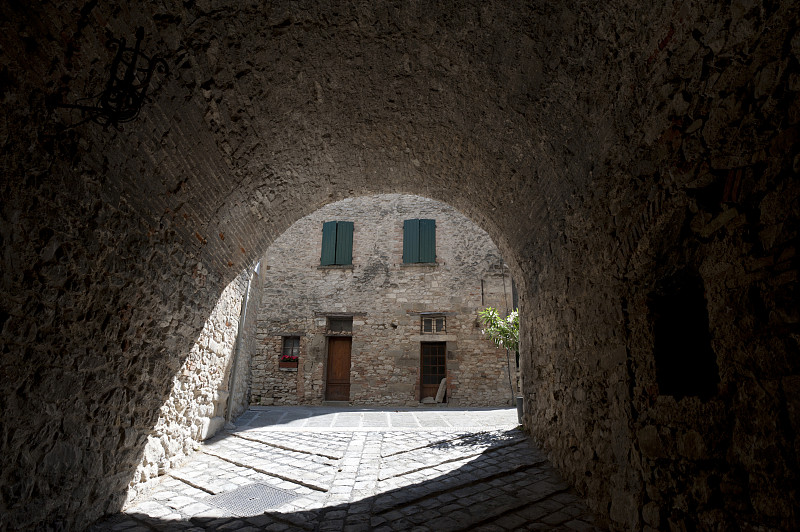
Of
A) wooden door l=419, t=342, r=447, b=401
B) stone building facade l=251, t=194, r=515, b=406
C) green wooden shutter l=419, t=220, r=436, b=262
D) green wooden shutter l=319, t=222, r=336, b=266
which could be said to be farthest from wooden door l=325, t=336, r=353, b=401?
green wooden shutter l=419, t=220, r=436, b=262

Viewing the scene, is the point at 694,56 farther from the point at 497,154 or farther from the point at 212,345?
the point at 212,345

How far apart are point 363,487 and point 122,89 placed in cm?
331

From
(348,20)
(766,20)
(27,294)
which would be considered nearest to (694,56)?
(766,20)

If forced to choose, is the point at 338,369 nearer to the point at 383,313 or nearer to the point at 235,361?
the point at 383,313

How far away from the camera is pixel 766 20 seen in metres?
1.47

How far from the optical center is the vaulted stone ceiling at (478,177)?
5.28 feet

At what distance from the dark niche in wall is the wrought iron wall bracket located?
285 cm

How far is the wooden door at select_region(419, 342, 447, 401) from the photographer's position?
1202 cm

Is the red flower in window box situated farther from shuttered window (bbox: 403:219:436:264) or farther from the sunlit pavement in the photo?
the sunlit pavement

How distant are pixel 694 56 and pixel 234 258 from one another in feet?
13.8

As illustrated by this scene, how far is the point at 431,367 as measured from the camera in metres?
12.2

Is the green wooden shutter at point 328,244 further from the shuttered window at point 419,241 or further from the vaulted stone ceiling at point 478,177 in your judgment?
the vaulted stone ceiling at point 478,177

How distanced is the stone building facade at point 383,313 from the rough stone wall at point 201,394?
4.93 m

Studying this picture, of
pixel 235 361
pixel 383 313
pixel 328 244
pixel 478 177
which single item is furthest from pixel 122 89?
pixel 328 244
